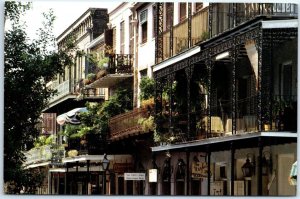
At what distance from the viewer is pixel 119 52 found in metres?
25.8

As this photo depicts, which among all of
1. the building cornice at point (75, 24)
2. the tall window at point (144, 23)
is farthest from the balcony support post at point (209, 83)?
the building cornice at point (75, 24)

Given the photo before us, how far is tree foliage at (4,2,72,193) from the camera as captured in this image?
2491 centimetres

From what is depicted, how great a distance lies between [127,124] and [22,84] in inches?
46.3

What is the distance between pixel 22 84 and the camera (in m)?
25.4

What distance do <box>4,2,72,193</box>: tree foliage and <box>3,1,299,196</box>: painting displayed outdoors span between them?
0.01 m

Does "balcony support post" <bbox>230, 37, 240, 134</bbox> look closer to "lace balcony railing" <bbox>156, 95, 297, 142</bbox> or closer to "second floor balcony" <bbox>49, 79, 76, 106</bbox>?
"lace balcony railing" <bbox>156, 95, 297, 142</bbox>

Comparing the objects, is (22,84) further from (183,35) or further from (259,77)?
(259,77)

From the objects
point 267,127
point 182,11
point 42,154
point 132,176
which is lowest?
point 132,176

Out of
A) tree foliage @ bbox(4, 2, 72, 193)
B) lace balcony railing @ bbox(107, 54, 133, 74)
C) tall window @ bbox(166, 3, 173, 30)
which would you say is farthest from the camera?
lace balcony railing @ bbox(107, 54, 133, 74)

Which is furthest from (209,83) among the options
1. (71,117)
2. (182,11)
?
(71,117)

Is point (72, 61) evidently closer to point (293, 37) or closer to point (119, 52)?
point (119, 52)

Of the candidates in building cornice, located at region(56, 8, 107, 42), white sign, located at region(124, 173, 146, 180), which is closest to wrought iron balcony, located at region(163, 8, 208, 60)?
building cornice, located at region(56, 8, 107, 42)

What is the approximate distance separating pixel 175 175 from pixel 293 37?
5.92 ft

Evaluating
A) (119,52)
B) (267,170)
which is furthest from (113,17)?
(267,170)
